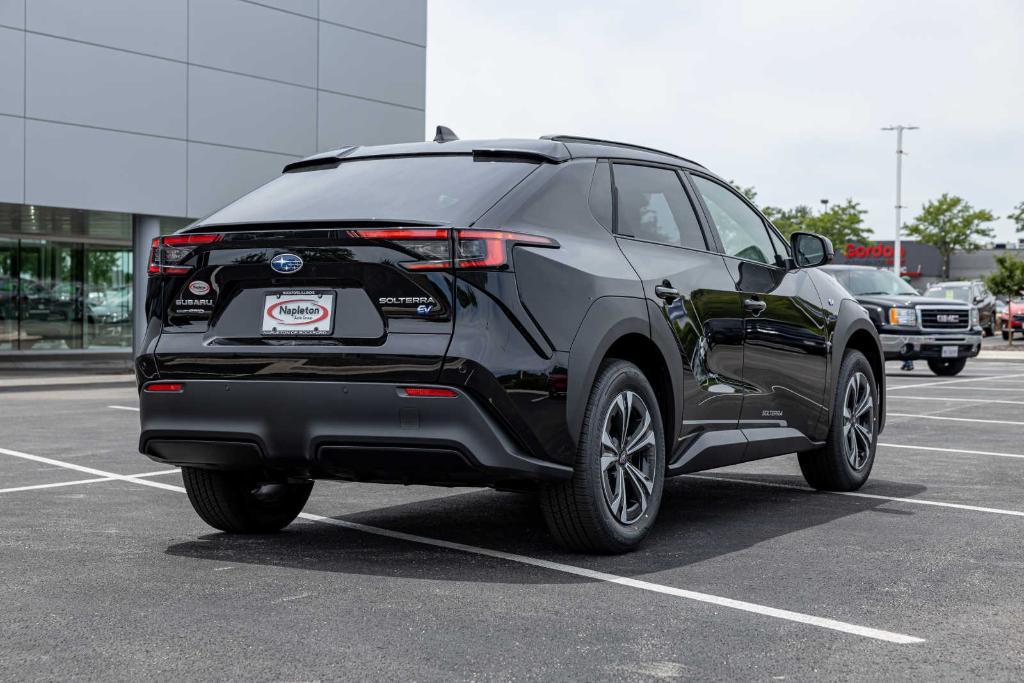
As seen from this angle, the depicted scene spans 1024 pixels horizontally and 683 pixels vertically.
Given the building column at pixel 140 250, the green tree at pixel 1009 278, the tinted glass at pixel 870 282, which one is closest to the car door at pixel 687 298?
the tinted glass at pixel 870 282

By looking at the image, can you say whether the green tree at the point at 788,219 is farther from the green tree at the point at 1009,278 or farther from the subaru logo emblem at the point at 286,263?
the subaru logo emblem at the point at 286,263

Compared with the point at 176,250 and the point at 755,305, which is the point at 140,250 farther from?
the point at 176,250

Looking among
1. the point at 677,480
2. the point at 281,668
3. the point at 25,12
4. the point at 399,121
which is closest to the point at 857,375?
the point at 677,480

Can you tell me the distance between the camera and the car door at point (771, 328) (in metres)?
6.79

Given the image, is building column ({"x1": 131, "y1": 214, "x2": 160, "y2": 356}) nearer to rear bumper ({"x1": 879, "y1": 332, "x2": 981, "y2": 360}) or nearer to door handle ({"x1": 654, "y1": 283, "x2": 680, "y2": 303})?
rear bumper ({"x1": 879, "y1": 332, "x2": 981, "y2": 360})

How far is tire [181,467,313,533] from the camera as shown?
241 inches

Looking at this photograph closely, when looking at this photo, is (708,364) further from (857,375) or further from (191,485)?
(191,485)

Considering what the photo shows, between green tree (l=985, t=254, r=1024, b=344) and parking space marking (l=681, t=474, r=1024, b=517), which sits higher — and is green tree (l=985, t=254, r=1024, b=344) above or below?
above

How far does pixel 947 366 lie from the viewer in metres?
23.7

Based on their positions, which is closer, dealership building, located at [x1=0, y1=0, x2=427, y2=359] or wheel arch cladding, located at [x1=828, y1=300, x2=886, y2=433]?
wheel arch cladding, located at [x1=828, y1=300, x2=886, y2=433]

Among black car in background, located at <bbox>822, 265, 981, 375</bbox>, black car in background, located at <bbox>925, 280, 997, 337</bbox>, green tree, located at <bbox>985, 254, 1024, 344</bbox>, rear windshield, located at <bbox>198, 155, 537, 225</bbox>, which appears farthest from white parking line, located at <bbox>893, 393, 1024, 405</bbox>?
green tree, located at <bbox>985, 254, 1024, 344</bbox>

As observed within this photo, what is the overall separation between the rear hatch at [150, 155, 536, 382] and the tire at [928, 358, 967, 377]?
1919 cm

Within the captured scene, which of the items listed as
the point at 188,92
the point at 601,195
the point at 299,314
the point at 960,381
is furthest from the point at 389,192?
the point at 188,92

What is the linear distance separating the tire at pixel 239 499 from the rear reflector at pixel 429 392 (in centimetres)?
141
